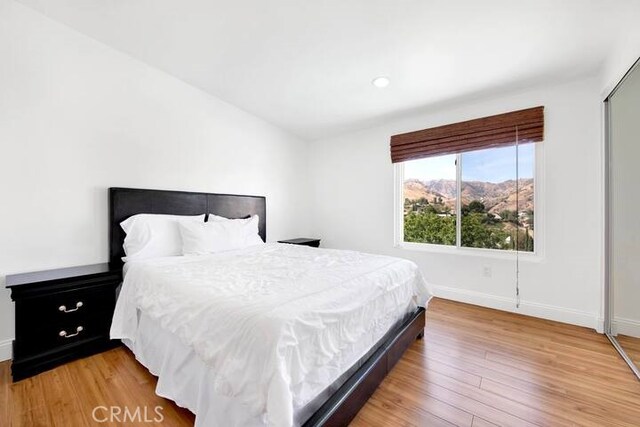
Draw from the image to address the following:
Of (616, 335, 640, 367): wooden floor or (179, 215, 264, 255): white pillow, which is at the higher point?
(179, 215, 264, 255): white pillow

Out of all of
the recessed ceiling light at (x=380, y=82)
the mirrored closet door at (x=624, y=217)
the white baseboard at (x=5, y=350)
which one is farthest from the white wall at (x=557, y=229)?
the white baseboard at (x=5, y=350)

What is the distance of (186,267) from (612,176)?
3659 mm

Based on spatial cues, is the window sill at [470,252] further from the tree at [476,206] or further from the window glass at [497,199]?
the tree at [476,206]

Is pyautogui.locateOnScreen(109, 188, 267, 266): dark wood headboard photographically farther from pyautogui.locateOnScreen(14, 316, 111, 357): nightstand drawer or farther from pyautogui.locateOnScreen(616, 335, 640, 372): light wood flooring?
pyautogui.locateOnScreen(616, 335, 640, 372): light wood flooring

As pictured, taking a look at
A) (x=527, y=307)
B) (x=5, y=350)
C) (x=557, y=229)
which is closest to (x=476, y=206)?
(x=557, y=229)

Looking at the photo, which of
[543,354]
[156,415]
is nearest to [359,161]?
[543,354]

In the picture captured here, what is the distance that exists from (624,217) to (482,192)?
1174 mm

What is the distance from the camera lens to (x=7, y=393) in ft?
5.19

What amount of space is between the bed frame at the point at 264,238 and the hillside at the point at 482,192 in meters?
1.69

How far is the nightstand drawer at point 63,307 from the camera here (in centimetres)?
174

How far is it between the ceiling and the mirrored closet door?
468mm

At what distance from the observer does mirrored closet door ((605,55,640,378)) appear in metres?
1.96

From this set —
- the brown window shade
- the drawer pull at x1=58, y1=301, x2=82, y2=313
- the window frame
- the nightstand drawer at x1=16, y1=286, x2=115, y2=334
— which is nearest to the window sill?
the window frame

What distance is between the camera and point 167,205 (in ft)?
8.98
